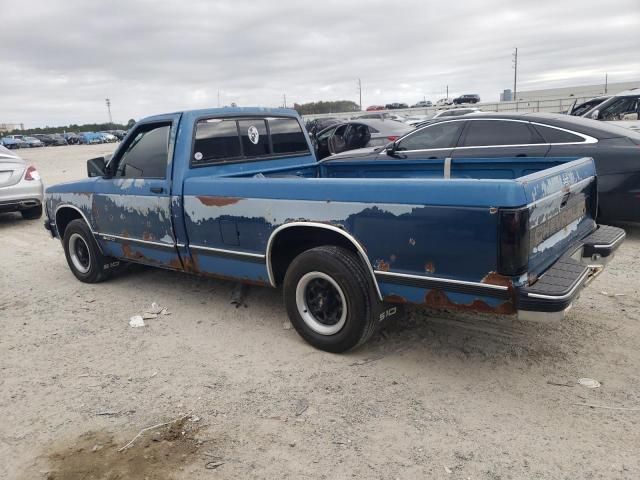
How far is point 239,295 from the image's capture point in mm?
5160

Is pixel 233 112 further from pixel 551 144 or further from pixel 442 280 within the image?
pixel 551 144

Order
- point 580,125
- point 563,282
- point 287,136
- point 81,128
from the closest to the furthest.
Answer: point 563,282, point 287,136, point 580,125, point 81,128

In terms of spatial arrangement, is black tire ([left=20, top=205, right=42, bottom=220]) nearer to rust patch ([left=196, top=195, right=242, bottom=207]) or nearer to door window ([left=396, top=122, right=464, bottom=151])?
door window ([left=396, top=122, right=464, bottom=151])

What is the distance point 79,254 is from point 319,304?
3564 mm

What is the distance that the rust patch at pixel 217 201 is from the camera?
13.6 ft

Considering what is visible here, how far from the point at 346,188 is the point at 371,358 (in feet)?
4.15

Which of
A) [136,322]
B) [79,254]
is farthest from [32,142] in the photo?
[136,322]

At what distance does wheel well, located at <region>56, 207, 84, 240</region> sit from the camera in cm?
607

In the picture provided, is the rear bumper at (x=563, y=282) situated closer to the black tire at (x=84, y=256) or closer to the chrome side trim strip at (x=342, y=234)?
the chrome side trim strip at (x=342, y=234)

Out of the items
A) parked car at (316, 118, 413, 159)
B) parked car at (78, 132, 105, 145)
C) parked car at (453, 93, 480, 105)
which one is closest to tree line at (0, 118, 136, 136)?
parked car at (78, 132, 105, 145)

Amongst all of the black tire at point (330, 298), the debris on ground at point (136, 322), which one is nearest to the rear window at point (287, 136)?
the black tire at point (330, 298)

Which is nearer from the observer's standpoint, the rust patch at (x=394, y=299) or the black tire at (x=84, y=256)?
the rust patch at (x=394, y=299)

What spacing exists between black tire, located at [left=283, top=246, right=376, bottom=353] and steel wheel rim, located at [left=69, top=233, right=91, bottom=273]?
3.20m

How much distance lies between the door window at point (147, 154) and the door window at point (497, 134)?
4002 millimetres
